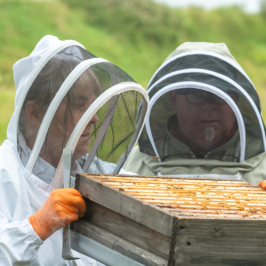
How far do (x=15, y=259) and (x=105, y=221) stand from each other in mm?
496

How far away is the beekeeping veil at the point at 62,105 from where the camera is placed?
200 centimetres

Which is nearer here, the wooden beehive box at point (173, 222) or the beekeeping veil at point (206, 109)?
the wooden beehive box at point (173, 222)

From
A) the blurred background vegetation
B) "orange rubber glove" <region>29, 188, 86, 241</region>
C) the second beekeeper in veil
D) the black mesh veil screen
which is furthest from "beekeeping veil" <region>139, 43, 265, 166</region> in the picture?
the blurred background vegetation

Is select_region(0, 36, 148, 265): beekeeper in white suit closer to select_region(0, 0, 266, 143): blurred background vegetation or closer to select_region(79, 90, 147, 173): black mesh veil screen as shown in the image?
select_region(79, 90, 147, 173): black mesh veil screen

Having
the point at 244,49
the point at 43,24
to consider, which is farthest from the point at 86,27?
the point at 244,49

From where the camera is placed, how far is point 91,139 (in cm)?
221

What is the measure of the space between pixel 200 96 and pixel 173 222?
2.03 m

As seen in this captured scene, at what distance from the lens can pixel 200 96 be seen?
3213 millimetres

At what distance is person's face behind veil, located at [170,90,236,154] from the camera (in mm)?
3195

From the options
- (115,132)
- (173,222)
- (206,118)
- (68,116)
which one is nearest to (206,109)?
(206,118)

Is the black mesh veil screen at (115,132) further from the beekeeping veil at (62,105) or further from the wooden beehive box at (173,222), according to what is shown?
the wooden beehive box at (173,222)

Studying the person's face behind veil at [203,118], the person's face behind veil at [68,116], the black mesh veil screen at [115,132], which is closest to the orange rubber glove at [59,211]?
the person's face behind veil at [68,116]

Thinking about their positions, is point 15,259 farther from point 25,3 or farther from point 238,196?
point 25,3

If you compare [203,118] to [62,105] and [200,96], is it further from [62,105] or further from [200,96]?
[62,105]
